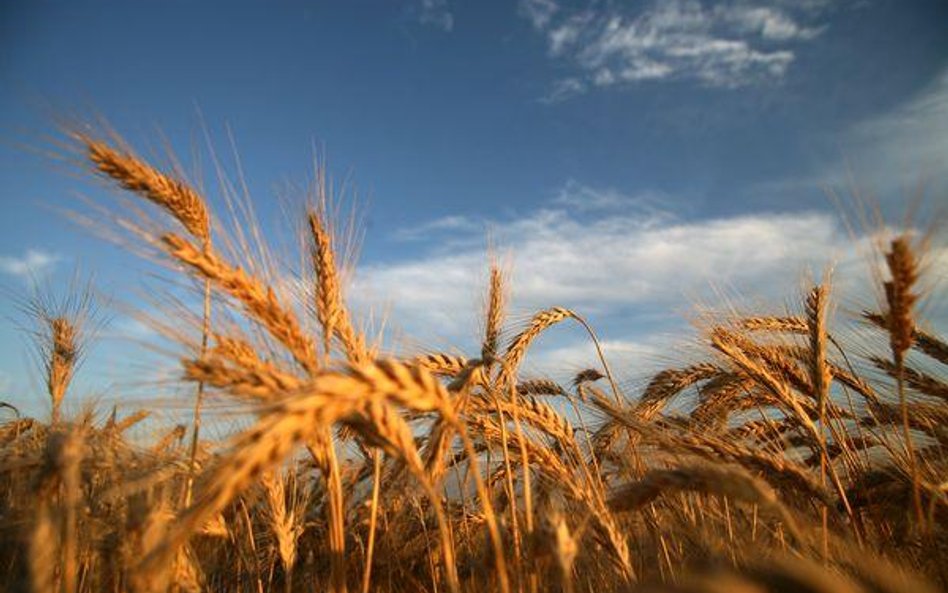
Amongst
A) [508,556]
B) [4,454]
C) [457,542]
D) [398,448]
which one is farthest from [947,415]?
[4,454]

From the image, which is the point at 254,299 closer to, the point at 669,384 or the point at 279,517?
the point at 279,517

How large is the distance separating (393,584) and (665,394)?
2770 millimetres

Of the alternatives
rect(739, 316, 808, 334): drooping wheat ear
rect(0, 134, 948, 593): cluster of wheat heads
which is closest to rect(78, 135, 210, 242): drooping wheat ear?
rect(0, 134, 948, 593): cluster of wheat heads

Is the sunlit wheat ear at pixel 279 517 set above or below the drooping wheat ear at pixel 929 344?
below

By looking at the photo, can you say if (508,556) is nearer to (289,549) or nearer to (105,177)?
(289,549)

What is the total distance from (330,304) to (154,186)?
945mm

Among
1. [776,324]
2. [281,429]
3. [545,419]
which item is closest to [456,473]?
[545,419]

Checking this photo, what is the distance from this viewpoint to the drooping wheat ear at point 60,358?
4677 mm

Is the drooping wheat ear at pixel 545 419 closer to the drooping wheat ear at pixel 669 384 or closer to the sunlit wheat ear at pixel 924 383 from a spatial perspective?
the drooping wheat ear at pixel 669 384

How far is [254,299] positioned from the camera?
2.03 meters

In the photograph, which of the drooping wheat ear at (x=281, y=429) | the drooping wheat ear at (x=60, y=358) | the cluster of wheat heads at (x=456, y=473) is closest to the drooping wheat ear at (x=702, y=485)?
the cluster of wheat heads at (x=456, y=473)

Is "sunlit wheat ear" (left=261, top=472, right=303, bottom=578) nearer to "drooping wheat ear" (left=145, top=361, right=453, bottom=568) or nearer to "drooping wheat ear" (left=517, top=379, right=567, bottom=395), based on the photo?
"drooping wheat ear" (left=145, top=361, right=453, bottom=568)

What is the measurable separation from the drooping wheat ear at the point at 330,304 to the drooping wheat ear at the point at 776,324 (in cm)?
354

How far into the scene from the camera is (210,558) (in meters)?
3.59
